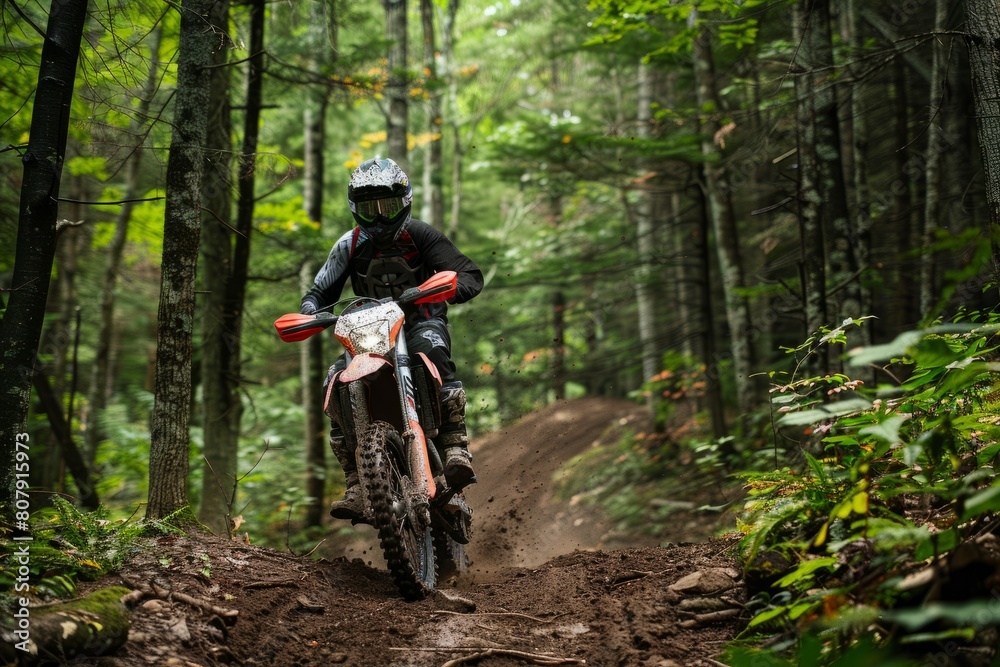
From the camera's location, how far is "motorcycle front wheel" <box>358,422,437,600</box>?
4453 millimetres

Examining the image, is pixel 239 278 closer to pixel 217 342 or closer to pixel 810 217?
pixel 217 342

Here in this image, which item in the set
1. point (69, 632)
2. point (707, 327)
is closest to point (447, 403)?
point (69, 632)

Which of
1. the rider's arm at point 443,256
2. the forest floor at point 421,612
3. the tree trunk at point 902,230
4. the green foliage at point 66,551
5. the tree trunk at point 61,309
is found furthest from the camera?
the tree trunk at point 61,309

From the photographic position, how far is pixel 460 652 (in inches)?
138

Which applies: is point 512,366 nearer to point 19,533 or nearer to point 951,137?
point 951,137

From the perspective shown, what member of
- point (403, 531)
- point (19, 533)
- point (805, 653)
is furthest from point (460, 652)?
point (19, 533)

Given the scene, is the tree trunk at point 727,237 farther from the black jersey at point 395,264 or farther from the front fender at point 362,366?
the front fender at point 362,366

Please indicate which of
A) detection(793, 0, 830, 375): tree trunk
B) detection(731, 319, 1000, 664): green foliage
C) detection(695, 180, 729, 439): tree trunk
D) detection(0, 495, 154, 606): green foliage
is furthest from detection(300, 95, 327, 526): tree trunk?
detection(731, 319, 1000, 664): green foliage

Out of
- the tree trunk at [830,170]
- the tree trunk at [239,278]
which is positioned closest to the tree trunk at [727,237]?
the tree trunk at [830,170]

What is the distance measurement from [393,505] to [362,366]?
37.1 inches

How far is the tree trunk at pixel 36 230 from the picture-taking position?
13.1ft

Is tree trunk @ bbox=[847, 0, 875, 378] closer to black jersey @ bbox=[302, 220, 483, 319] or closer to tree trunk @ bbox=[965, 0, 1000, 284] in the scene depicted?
tree trunk @ bbox=[965, 0, 1000, 284]

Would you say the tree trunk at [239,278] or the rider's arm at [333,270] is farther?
the tree trunk at [239,278]

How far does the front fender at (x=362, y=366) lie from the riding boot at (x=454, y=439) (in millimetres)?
1113
